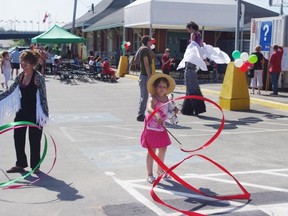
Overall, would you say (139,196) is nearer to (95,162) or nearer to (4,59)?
(95,162)

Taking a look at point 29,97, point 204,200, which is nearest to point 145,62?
point 29,97

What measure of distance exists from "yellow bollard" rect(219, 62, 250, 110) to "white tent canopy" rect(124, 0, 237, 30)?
9.49 meters

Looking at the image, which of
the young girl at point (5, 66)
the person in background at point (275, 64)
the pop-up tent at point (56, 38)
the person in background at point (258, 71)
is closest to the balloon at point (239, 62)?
the person in background at point (275, 64)

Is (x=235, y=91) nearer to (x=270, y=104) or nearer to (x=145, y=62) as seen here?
(x=270, y=104)

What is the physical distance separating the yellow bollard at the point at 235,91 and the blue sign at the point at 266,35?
5460 millimetres

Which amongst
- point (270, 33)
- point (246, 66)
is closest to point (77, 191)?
point (246, 66)

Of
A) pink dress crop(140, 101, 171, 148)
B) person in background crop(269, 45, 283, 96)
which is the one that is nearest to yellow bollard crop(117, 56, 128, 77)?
person in background crop(269, 45, 283, 96)

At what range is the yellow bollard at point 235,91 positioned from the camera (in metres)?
12.6

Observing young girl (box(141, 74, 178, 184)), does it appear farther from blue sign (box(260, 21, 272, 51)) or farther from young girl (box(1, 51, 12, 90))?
young girl (box(1, 51, 12, 90))

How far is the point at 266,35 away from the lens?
17.8m

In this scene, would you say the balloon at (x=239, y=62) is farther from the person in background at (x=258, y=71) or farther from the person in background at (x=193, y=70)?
the person in background at (x=258, y=71)

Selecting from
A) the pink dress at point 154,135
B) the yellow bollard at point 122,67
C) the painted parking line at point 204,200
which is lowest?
the painted parking line at point 204,200

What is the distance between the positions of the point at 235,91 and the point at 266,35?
6.12 metres

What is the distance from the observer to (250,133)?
950cm
